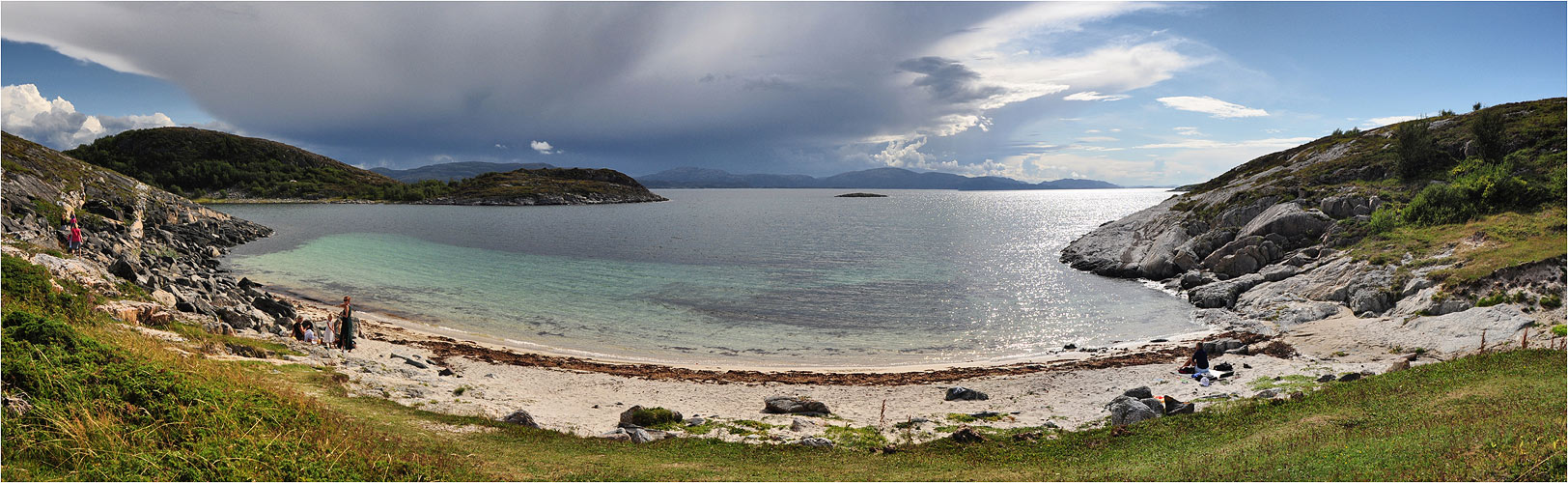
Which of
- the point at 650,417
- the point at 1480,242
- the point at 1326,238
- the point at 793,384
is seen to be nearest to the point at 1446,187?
the point at 1326,238

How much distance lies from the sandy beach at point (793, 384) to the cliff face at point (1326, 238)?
453 centimetres

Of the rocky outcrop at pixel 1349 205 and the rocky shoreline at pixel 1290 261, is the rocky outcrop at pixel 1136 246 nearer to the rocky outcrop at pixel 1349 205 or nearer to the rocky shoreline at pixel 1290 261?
the rocky shoreline at pixel 1290 261

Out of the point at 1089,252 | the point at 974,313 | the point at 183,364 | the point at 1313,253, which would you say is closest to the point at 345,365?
the point at 183,364

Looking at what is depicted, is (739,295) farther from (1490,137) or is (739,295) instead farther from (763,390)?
(1490,137)

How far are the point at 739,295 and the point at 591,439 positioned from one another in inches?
1280

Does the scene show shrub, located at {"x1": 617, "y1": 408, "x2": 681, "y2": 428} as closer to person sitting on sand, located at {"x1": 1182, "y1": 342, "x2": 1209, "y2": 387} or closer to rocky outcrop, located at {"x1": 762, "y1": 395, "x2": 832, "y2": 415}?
rocky outcrop, located at {"x1": 762, "y1": 395, "x2": 832, "y2": 415}

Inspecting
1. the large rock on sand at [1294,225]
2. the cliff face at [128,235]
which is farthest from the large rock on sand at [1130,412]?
the large rock on sand at [1294,225]

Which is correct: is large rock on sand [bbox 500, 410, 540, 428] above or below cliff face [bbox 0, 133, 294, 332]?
→ below

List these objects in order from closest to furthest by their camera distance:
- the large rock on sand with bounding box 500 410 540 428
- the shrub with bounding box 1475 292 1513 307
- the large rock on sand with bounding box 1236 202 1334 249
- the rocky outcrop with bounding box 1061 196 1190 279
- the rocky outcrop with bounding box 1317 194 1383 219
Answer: the large rock on sand with bounding box 500 410 540 428 < the shrub with bounding box 1475 292 1513 307 < the rocky outcrop with bounding box 1317 194 1383 219 < the large rock on sand with bounding box 1236 202 1334 249 < the rocky outcrop with bounding box 1061 196 1190 279

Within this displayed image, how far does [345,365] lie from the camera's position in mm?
22469

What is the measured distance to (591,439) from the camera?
17297mm

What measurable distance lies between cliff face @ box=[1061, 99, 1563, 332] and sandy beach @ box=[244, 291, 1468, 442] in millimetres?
4532

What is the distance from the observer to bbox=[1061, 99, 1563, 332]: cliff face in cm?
3359

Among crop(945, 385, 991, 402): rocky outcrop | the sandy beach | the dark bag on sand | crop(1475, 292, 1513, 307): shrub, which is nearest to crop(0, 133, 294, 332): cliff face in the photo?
Result: the dark bag on sand
